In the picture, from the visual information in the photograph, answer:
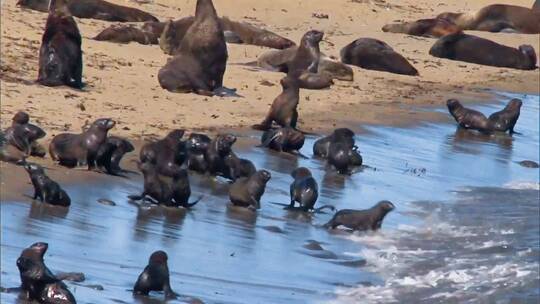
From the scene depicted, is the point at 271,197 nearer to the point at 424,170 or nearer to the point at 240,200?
the point at 240,200

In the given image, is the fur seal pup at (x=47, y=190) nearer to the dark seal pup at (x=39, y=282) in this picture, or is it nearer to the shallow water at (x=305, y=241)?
the shallow water at (x=305, y=241)

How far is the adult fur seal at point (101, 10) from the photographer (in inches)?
720

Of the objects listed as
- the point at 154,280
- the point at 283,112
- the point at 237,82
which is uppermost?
the point at 154,280

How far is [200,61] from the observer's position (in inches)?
586

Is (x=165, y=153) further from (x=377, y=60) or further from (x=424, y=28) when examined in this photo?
(x=424, y=28)

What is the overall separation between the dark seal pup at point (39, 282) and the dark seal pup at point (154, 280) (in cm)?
46

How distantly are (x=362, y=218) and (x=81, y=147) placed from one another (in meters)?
1.97

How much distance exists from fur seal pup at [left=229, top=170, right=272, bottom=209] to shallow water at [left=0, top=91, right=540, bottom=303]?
109 millimetres

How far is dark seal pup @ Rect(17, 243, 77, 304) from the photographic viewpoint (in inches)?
240

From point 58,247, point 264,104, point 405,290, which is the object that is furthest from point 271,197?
point 264,104

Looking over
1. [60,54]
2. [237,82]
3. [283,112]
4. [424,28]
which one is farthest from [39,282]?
[424,28]

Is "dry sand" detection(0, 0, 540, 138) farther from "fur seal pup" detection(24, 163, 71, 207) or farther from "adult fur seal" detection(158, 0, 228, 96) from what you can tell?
"fur seal pup" detection(24, 163, 71, 207)

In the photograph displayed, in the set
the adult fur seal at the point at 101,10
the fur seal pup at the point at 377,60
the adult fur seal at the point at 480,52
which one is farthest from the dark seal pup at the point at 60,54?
the adult fur seal at the point at 480,52

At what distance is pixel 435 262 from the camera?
8930mm
